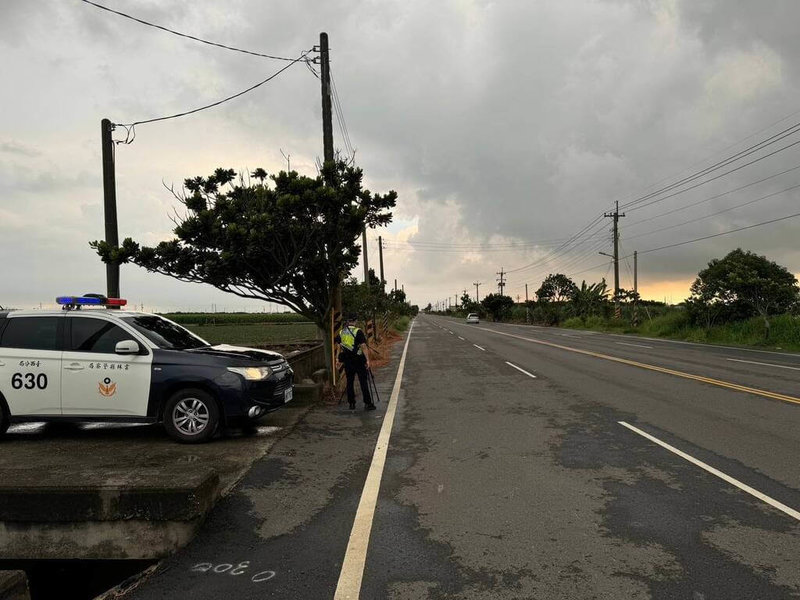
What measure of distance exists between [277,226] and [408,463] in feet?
20.0

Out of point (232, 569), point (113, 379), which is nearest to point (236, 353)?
point (113, 379)

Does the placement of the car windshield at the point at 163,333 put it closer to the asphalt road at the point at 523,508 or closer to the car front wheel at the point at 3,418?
the car front wheel at the point at 3,418

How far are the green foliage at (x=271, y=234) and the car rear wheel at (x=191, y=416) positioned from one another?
410cm

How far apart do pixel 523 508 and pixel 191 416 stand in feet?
14.2

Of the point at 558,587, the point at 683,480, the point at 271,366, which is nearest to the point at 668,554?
the point at 558,587

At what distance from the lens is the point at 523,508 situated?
4.85 metres

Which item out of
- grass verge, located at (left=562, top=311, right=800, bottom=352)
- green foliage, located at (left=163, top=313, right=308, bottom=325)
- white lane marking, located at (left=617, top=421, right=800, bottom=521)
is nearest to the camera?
white lane marking, located at (left=617, top=421, right=800, bottom=521)

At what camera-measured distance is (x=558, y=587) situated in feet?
11.4

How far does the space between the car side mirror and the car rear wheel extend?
2.45 ft

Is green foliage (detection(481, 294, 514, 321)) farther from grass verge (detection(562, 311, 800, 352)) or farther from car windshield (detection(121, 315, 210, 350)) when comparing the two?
car windshield (detection(121, 315, 210, 350))

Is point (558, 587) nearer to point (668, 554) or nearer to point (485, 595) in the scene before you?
point (485, 595)

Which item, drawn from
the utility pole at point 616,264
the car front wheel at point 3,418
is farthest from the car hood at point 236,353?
the utility pole at point 616,264

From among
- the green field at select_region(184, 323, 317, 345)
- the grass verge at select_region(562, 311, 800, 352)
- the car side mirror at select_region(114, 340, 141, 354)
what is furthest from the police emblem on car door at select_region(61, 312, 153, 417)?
the grass verge at select_region(562, 311, 800, 352)

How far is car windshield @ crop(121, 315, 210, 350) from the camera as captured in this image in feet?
24.3
